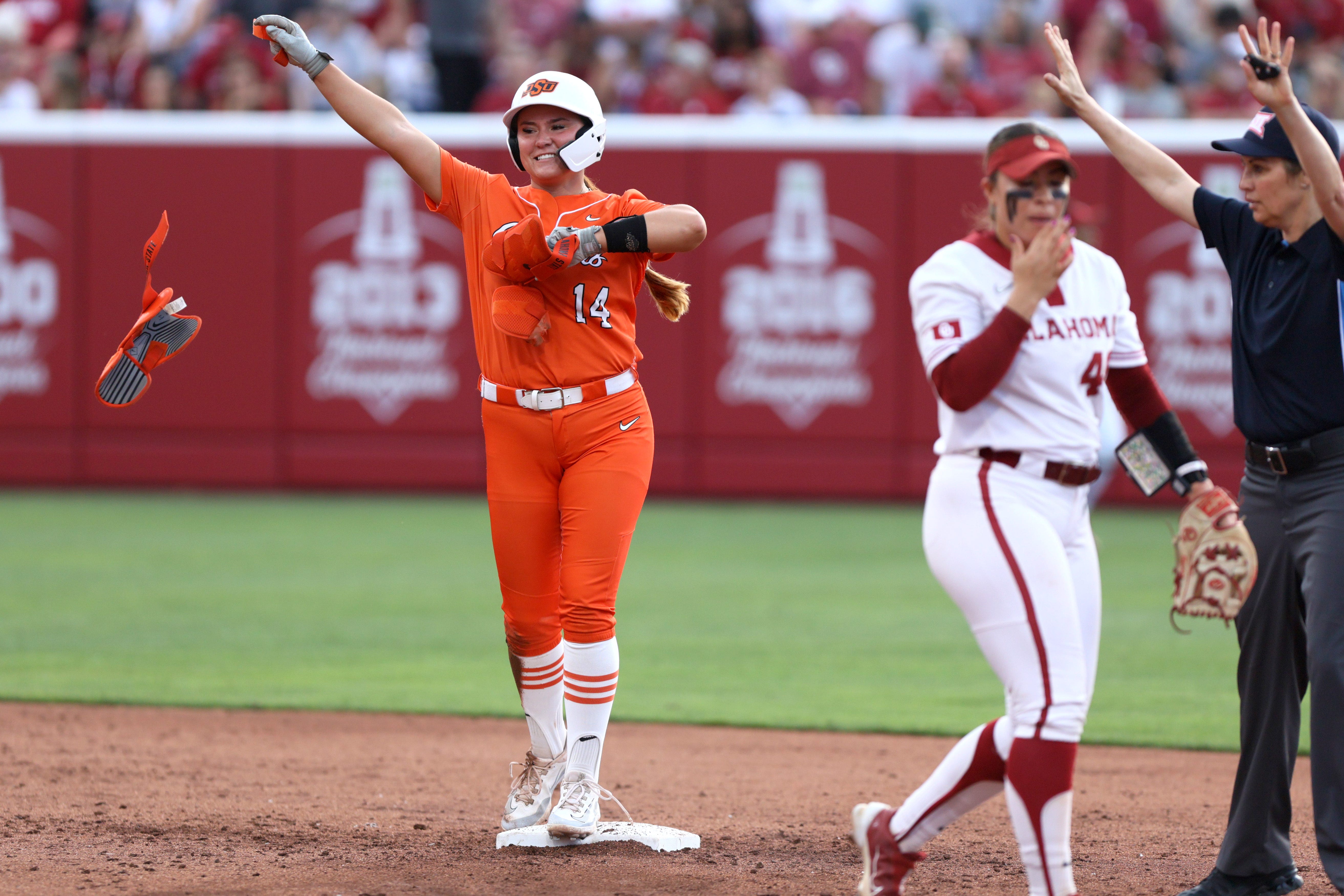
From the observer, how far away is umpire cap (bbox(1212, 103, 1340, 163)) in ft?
13.2

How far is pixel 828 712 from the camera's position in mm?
7094

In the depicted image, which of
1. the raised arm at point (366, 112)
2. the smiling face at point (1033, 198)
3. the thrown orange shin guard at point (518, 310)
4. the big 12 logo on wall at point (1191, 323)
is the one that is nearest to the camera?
the smiling face at point (1033, 198)

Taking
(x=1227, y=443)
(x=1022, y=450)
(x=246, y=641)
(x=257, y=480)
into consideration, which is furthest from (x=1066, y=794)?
(x=257, y=480)

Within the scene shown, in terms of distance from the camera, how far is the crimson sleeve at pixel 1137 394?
395cm

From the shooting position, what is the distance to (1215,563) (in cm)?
385

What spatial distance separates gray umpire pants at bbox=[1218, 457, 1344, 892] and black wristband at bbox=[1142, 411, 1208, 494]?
317mm

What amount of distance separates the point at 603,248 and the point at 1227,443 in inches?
423

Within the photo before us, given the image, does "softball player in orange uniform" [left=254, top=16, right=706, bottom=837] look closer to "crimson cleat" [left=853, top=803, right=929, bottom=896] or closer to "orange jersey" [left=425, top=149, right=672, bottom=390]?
"orange jersey" [left=425, top=149, right=672, bottom=390]

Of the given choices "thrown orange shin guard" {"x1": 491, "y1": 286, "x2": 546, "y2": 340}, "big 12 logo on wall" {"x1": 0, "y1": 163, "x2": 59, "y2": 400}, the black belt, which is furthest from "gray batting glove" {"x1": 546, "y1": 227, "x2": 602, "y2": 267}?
"big 12 logo on wall" {"x1": 0, "y1": 163, "x2": 59, "y2": 400}

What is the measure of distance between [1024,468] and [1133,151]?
123 centimetres

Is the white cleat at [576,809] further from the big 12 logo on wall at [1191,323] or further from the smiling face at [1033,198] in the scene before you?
the big 12 logo on wall at [1191,323]

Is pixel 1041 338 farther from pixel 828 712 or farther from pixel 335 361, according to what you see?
pixel 335 361

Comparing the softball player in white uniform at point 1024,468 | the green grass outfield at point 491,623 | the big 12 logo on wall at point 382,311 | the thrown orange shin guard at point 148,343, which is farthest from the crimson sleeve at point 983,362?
the big 12 logo on wall at point 382,311

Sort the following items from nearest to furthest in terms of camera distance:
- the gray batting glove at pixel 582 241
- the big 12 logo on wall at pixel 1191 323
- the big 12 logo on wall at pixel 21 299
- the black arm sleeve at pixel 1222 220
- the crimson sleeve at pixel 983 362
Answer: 1. the crimson sleeve at pixel 983 362
2. the black arm sleeve at pixel 1222 220
3. the gray batting glove at pixel 582 241
4. the big 12 logo on wall at pixel 1191 323
5. the big 12 logo on wall at pixel 21 299
